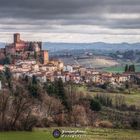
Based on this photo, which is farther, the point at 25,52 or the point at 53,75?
the point at 25,52

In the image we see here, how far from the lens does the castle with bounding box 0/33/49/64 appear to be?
112688mm

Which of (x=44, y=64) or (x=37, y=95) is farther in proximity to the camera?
(x=44, y=64)

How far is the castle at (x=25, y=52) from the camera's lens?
112688 millimetres

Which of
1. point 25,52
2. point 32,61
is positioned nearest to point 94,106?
point 32,61

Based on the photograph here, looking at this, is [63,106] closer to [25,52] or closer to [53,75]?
[53,75]

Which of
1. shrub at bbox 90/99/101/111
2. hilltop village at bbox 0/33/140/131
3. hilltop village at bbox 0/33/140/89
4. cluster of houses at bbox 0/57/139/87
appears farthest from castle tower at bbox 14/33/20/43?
shrub at bbox 90/99/101/111

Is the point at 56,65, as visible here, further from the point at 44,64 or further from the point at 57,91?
the point at 57,91

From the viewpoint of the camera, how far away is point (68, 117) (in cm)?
3391

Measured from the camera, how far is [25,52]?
375 feet

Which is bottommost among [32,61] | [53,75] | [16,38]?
[53,75]

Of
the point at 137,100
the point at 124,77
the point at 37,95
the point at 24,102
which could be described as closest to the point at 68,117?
the point at 24,102

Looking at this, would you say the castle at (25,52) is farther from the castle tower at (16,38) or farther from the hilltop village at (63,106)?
the hilltop village at (63,106)

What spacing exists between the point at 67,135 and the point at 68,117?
11.4 meters

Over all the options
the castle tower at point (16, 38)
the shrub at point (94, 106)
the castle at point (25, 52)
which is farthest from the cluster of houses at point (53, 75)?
the shrub at point (94, 106)
